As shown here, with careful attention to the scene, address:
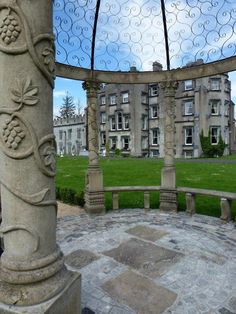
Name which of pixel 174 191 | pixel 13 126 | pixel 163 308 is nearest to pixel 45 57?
pixel 13 126

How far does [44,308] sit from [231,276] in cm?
337

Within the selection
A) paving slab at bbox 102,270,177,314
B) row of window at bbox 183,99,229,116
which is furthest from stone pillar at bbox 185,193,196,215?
row of window at bbox 183,99,229,116

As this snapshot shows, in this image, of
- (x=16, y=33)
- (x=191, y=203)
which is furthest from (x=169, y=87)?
(x=16, y=33)

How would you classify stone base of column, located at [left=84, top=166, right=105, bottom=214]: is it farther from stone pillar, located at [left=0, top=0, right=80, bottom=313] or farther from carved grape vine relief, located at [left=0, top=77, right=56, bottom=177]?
carved grape vine relief, located at [left=0, top=77, right=56, bottom=177]

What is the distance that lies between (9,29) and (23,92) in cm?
59

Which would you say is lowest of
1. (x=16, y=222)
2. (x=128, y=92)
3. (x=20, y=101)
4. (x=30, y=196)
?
(x=16, y=222)

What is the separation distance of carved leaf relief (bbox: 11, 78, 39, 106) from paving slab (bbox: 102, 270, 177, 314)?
3080mm

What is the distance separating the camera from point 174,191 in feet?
27.5

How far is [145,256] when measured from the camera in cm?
512

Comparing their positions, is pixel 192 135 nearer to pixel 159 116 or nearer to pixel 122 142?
pixel 159 116

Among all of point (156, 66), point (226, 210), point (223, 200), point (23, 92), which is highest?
point (156, 66)

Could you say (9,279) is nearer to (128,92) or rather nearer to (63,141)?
(128,92)

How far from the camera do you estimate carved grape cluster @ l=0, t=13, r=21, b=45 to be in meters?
2.35

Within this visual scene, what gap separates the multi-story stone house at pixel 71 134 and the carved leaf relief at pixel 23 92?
4947cm
